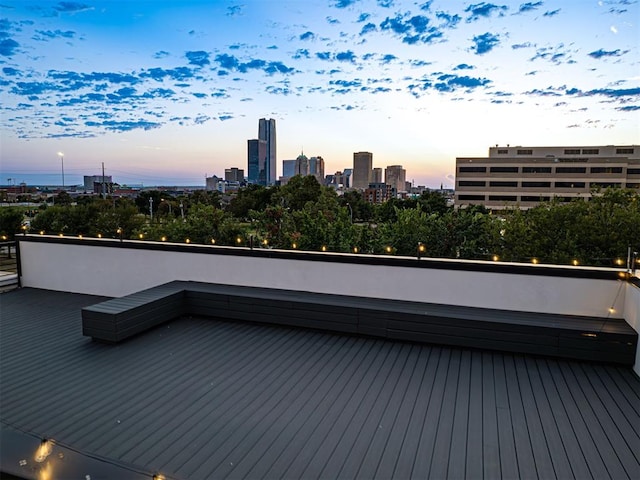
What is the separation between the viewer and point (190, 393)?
3.08m

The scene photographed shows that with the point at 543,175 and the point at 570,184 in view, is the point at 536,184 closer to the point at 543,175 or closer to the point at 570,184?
the point at 543,175

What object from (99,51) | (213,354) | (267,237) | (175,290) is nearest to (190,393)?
(213,354)

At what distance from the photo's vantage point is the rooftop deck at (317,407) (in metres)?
2.27

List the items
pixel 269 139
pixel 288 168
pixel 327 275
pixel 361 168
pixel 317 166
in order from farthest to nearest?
pixel 361 168, pixel 269 139, pixel 288 168, pixel 317 166, pixel 327 275

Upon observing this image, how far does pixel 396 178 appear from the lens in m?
154

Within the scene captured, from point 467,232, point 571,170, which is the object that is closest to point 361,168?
point 571,170

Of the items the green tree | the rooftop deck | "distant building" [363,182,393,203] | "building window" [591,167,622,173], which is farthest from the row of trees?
"distant building" [363,182,393,203]

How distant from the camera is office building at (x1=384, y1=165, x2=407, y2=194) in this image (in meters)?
151

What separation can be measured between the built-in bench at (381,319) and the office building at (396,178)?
147399 mm

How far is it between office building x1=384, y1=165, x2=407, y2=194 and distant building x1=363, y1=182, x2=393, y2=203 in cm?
204

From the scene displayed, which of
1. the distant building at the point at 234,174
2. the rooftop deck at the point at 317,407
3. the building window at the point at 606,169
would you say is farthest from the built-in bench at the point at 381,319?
the distant building at the point at 234,174

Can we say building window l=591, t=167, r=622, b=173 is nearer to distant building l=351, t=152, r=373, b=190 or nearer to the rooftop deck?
the rooftop deck

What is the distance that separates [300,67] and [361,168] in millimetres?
116950

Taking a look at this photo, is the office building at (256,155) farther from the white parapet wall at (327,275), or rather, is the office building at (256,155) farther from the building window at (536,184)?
the white parapet wall at (327,275)
